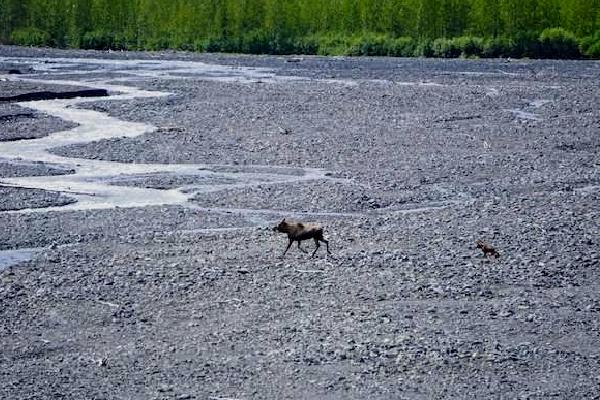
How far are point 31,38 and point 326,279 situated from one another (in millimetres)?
83045

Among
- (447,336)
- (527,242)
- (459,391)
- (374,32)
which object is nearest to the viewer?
(459,391)

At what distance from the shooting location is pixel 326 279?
13500mm

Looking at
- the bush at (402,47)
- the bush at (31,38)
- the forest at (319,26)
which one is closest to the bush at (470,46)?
the forest at (319,26)

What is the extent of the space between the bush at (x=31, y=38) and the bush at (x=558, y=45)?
39349mm

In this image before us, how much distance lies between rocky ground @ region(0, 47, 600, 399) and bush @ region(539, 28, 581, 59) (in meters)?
43.1

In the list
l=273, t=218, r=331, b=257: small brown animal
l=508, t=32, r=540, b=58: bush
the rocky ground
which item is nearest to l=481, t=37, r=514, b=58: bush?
l=508, t=32, r=540, b=58: bush

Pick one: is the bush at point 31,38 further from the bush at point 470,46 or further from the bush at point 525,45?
the bush at point 525,45

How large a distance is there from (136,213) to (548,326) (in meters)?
8.45

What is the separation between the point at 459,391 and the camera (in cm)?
968

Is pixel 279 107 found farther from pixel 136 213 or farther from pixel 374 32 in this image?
pixel 374 32

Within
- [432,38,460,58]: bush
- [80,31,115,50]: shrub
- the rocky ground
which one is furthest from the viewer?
[80,31,115,50]: shrub

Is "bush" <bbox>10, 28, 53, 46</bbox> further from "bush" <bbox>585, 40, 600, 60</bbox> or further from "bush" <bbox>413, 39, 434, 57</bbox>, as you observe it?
"bush" <bbox>585, 40, 600, 60</bbox>

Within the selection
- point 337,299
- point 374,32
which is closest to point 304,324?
point 337,299

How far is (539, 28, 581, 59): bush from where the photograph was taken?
229 feet
